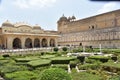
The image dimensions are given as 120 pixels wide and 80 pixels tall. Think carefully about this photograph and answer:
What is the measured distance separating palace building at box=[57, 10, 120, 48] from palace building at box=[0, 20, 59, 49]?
10053 millimetres

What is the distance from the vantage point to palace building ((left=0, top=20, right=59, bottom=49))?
1311 inches

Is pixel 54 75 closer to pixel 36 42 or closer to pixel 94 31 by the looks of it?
pixel 36 42

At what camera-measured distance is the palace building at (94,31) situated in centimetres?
4109

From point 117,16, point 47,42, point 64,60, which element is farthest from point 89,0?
point 117,16

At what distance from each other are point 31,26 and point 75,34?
1564 cm

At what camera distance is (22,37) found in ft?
115

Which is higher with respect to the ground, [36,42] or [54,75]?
[36,42]

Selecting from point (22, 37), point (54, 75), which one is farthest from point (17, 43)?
point (54, 75)

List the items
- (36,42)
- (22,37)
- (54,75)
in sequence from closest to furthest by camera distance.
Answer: (54,75)
(22,37)
(36,42)

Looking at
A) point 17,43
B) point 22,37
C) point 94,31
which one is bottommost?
point 17,43

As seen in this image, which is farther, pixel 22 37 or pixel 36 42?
pixel 36 42

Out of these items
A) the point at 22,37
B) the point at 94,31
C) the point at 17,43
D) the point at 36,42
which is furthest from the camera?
the point at 94,31

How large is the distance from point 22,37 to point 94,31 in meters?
18.7

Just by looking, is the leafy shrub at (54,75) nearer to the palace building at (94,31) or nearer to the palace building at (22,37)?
the palace building at (22,37)
